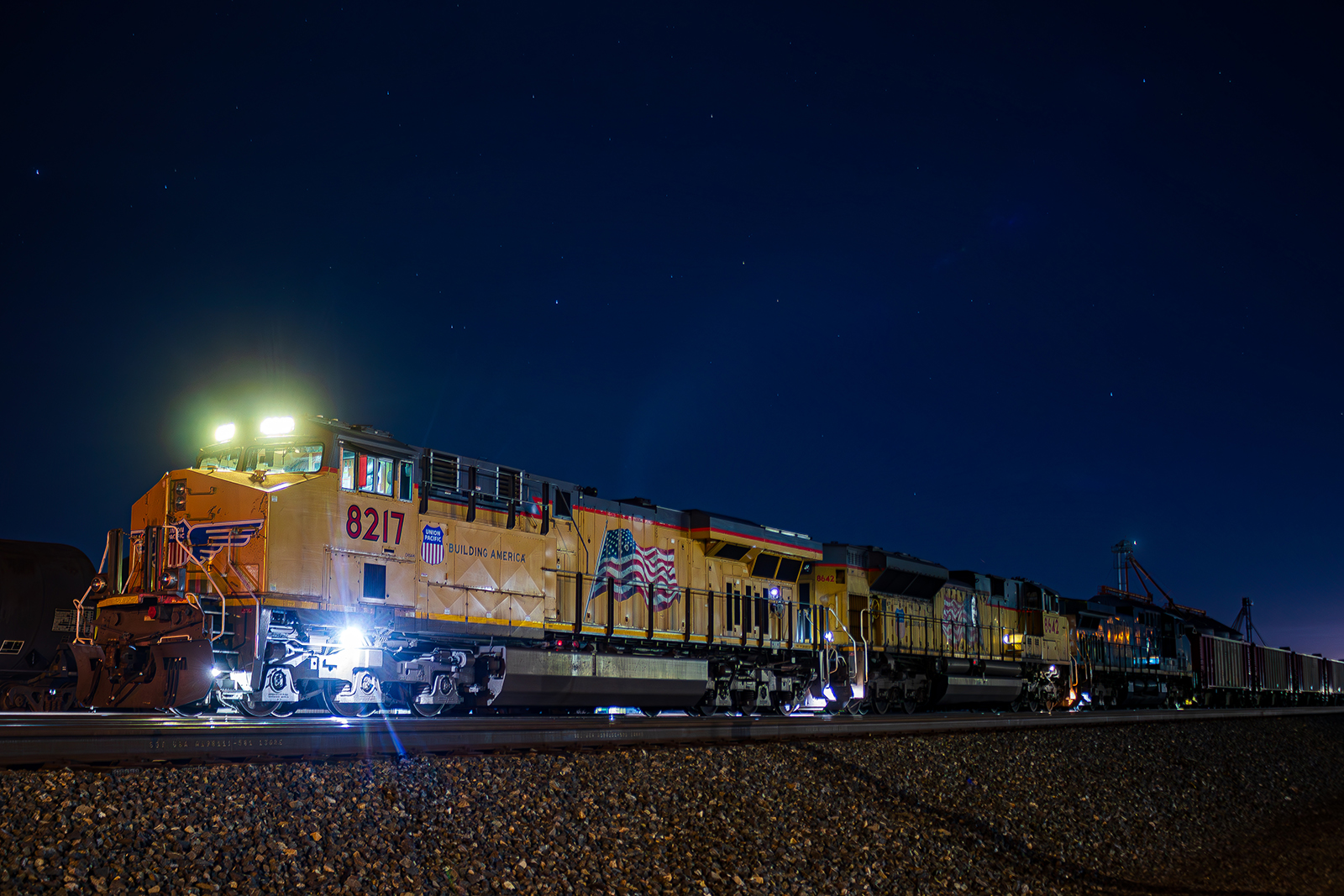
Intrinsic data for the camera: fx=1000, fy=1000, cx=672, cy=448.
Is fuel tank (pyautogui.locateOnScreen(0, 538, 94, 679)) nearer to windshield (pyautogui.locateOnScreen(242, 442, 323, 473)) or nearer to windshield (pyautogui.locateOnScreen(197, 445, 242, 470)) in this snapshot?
windshield (pyautogui.locateOnScreen(197, 445, 242, 470))

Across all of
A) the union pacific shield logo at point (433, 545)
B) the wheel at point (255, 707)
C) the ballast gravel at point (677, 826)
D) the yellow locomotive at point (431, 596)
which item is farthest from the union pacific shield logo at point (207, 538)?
the ballast gravel at point (677, 826)

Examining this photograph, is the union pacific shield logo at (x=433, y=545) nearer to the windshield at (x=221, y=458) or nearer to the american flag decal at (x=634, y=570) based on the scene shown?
the windshield at (x=221, y=458)

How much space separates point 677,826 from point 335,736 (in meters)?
2.64

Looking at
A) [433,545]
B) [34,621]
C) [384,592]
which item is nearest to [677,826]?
[384,592]

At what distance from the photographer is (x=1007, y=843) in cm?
903

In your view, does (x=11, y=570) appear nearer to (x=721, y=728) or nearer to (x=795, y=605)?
(x=721, y=728)

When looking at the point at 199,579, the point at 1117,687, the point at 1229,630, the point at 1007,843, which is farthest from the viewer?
the point at 1229,630

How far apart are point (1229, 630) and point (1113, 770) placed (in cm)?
3785

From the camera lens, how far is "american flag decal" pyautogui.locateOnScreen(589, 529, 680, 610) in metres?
14.8

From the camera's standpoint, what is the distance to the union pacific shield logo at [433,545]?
12.0m

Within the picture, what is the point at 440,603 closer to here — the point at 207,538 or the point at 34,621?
the point at 207,538

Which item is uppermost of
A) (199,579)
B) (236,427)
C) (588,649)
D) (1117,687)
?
(236,427)

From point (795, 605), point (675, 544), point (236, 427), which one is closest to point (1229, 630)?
point (795, 605)

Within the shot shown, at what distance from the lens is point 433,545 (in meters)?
12.1
